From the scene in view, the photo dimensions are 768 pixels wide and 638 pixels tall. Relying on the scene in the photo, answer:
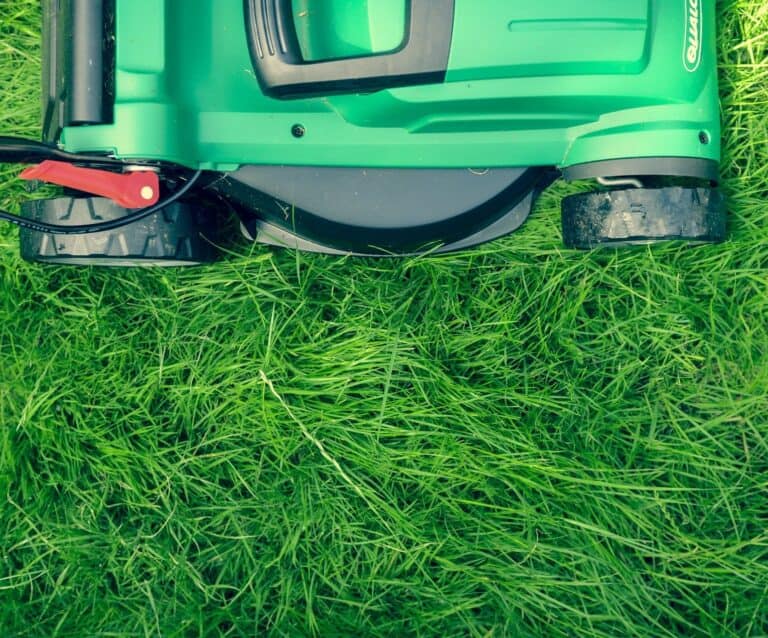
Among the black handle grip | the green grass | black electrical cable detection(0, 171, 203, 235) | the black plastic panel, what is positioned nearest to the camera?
the black handle grip

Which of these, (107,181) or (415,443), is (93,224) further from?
(415,443)

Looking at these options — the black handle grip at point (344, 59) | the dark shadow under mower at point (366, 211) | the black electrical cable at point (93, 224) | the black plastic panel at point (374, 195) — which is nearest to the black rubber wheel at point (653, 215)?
the dark shadow under mower at point (366, 211)

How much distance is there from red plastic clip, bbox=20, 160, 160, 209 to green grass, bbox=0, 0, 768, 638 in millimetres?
345

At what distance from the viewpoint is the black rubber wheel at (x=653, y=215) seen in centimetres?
145

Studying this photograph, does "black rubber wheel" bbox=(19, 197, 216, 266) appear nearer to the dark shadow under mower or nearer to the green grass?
the dark shadow under mower

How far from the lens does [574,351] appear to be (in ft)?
5.55

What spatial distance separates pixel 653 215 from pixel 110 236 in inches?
43.1

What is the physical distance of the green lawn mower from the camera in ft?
4.38

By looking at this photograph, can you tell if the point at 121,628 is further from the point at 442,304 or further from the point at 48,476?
the point at 442,304

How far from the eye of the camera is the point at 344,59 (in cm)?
132

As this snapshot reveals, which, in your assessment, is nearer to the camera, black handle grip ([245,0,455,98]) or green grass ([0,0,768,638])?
black handle grip ([245,0,455,98])

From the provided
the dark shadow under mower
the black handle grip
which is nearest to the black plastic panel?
the dark shadow under mower

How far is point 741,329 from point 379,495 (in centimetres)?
92

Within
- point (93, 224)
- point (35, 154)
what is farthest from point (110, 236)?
point (35, 154)
